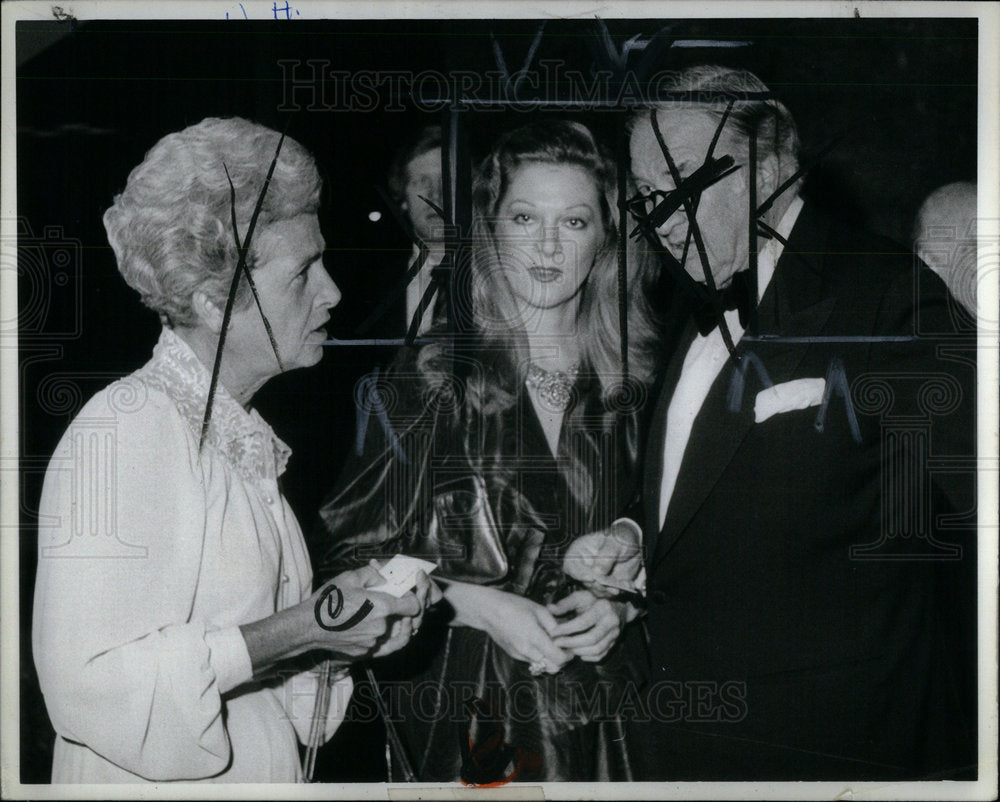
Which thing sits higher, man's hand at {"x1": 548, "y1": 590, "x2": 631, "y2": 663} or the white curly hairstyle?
the white curly hairstyle

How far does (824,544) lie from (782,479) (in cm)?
15

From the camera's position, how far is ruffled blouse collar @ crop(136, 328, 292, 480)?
183 centimetres

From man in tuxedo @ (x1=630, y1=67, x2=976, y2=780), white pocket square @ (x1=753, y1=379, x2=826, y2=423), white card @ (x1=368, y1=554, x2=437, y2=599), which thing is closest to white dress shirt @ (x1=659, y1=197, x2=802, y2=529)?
man in tuxedo @ (x1=630, y1=67, x2=976, y2=780)

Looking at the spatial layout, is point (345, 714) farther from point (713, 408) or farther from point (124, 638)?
point (713, 408)

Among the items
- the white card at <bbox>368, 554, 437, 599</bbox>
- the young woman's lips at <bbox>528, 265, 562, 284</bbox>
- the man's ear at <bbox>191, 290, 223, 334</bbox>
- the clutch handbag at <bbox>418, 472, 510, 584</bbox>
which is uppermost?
the young woman's lips at <bbox>528, 265, 562, 284</bbox>

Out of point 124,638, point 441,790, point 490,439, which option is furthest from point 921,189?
point 124,638

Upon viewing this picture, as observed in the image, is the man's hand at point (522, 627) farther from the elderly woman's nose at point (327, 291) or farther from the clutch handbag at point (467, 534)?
the elderly woman's nose at point (327, 291)

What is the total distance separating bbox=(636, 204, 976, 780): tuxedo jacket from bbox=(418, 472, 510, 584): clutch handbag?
0.31 metres

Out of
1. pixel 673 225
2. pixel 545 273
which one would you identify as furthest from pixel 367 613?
pixel 673 225

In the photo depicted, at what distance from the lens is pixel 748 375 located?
1869mm

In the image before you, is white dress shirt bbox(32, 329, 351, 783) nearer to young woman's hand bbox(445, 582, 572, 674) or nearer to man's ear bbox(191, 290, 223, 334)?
man's ear bbox(191, 290, 223, 334)

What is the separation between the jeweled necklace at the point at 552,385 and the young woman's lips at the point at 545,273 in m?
0.17

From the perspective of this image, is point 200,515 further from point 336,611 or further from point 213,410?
point 336,611

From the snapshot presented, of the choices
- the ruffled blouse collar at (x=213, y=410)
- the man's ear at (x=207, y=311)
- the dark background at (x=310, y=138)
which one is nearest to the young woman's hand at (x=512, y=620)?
the dark background at (x=310, y=138)
